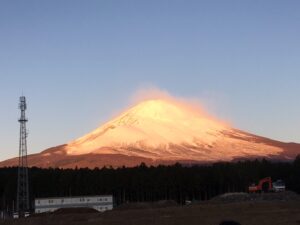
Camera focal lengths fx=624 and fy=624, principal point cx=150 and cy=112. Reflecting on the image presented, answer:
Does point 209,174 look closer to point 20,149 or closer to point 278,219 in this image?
point 20,149

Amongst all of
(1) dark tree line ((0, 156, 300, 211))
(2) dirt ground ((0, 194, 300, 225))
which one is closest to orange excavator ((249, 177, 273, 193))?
(1) dark tree line ((0, 156, 300, 211))

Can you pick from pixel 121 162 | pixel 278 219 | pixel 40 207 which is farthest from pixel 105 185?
pixel 121 162

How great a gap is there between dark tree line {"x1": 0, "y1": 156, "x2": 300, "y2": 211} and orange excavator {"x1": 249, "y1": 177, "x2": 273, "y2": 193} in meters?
16.5

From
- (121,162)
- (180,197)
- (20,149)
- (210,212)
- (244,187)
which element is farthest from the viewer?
(121,162)

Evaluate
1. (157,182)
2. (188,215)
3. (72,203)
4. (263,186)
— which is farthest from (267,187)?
(188,215)

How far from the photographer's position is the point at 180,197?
10150cm

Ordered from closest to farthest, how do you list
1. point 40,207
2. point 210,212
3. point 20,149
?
point 210,212 < point 20,149 < point 40,207

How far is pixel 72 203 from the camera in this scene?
79.9 m

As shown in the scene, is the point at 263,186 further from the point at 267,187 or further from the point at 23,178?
the point at 23,178

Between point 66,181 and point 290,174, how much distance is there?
38.0m

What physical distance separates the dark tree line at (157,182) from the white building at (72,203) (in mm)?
20933

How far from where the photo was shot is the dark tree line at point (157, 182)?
3959 inches

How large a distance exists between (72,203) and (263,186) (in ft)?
85.1

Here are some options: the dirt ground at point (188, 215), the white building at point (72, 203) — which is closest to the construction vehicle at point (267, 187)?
the white building at point (72, 203)
